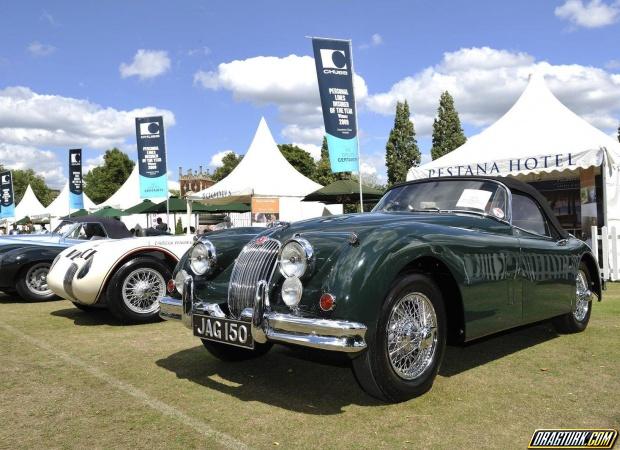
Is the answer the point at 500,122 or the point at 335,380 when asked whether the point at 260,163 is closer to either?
the point at 500,122

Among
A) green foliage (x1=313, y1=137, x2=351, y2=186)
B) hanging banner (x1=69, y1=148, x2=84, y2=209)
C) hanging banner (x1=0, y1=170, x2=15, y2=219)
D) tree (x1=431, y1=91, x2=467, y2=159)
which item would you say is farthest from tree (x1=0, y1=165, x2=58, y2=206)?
hanging banner (x1=69, y1=148, x2=84, y2=209)

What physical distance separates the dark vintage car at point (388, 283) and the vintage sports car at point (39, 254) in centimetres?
518

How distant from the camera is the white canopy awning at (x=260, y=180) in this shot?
18969mm

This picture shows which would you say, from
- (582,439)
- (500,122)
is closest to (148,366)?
(582,439)

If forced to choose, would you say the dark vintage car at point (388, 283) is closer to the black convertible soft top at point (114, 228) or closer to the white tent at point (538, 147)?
the black convertible soft top at point (114, 228)

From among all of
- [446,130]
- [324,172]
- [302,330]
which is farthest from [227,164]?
[302,330]

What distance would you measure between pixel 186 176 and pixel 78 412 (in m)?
128

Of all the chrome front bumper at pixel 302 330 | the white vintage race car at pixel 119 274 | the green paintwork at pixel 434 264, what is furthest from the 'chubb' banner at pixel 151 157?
the chrome front bumper at pixel 302 330

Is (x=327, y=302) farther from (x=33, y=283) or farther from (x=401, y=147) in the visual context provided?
(x=401, y=147)

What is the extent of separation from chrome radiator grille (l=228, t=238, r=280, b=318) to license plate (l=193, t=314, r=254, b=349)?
192 millimetres

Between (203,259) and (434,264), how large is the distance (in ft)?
5.91

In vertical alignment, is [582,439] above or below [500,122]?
below

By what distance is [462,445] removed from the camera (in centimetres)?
267

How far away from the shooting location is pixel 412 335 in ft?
10.9
